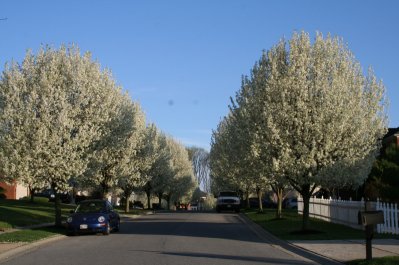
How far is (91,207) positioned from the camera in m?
24.5

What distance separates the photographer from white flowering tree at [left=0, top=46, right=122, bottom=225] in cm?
2428

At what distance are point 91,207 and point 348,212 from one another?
1208 cm

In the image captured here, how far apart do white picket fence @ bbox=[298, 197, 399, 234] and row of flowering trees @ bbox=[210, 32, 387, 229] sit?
183 cm

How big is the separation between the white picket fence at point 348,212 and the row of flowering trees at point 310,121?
5.99 ft

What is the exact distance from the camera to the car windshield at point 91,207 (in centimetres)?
2408

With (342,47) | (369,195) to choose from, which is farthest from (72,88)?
(369,195)

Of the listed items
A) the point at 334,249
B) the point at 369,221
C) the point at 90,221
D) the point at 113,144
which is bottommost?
the point at 334,249

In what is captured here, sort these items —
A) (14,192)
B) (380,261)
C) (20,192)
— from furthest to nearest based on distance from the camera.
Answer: (20,192) → (14,192) → (380,261)

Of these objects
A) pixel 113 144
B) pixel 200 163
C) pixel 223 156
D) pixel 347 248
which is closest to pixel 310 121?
pixel 347 248

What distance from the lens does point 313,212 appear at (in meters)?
37.5

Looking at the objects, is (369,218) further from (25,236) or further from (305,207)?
(25,236)

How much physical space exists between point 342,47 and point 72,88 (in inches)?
476

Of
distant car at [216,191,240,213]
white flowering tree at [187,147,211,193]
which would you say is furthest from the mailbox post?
white flowering tree at [187,147,211,193]

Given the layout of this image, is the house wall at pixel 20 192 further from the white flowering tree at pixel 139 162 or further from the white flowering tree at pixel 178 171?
the white flowering tree at pixel 139 162
